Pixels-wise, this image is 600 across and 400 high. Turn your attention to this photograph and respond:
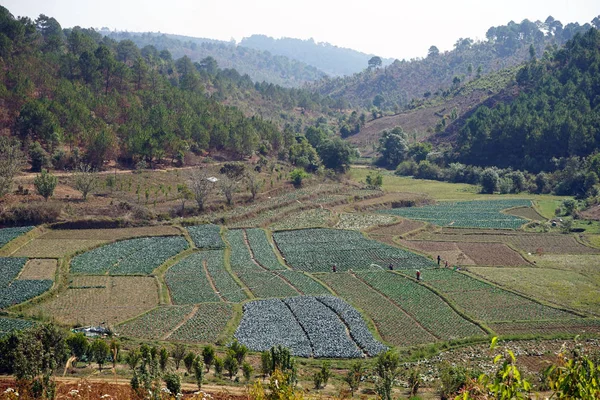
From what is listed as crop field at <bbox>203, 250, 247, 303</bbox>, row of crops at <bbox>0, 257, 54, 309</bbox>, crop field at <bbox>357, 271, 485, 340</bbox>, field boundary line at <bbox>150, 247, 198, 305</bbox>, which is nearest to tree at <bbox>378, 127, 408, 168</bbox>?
crop field at <bbox>203, 250, 247, 303</bbox>

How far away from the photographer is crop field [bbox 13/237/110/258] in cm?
4230

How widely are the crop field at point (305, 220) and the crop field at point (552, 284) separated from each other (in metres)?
18.3

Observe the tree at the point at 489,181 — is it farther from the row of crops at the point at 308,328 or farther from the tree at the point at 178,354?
the tree at the point at 178,354

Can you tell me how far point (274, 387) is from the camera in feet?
43.9

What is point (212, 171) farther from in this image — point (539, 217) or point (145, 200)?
point (539, 217)

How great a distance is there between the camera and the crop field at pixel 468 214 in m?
59.8

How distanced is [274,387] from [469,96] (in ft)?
427

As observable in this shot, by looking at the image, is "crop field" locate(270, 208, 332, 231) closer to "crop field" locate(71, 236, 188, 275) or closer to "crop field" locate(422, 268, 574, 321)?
"crop field" locate(71, 236, 188, 275)

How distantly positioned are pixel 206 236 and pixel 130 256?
829 centimetres

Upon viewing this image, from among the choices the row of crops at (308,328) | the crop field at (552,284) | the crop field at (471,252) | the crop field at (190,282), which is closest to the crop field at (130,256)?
the crop field at (190,282)

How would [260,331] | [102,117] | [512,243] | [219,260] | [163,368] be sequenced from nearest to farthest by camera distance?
1. [163,368]
2. [260,331]
3. [219,260]
4. [512,243]
5. [102,117]

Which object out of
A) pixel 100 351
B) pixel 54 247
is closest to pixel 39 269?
pixel 54 247

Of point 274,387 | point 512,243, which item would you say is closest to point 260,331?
point 274,387

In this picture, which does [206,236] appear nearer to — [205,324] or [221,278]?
[221,278]
